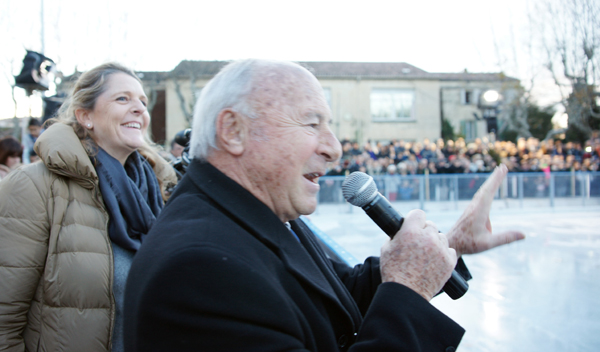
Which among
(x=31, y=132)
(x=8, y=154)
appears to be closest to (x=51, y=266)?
(x=8, y=154)

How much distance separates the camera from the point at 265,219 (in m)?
1.11

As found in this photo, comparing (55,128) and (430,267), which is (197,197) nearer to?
(430,267)

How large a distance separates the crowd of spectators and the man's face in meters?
11.3

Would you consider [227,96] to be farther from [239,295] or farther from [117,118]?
[117,118]

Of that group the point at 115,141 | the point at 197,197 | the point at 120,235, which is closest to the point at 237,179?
the point at 197,197

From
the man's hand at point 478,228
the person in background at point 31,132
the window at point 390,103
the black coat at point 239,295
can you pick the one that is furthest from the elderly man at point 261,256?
the window at point 390,103

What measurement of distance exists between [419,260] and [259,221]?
43 cm

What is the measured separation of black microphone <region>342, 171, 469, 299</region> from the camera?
3.90 ft

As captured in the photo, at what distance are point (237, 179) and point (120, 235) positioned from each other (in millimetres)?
757

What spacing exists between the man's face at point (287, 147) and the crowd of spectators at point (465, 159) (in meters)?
11.3

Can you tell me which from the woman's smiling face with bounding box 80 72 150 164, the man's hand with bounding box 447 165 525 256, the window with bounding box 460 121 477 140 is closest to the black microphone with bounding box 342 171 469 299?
the man's hand with bounding box 447 165 525 256

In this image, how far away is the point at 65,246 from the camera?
59.9 inches

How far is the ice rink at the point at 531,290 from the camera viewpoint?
3.16m

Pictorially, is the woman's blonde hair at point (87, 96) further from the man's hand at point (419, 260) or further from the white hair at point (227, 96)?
the man's hand at point (419, 260)
